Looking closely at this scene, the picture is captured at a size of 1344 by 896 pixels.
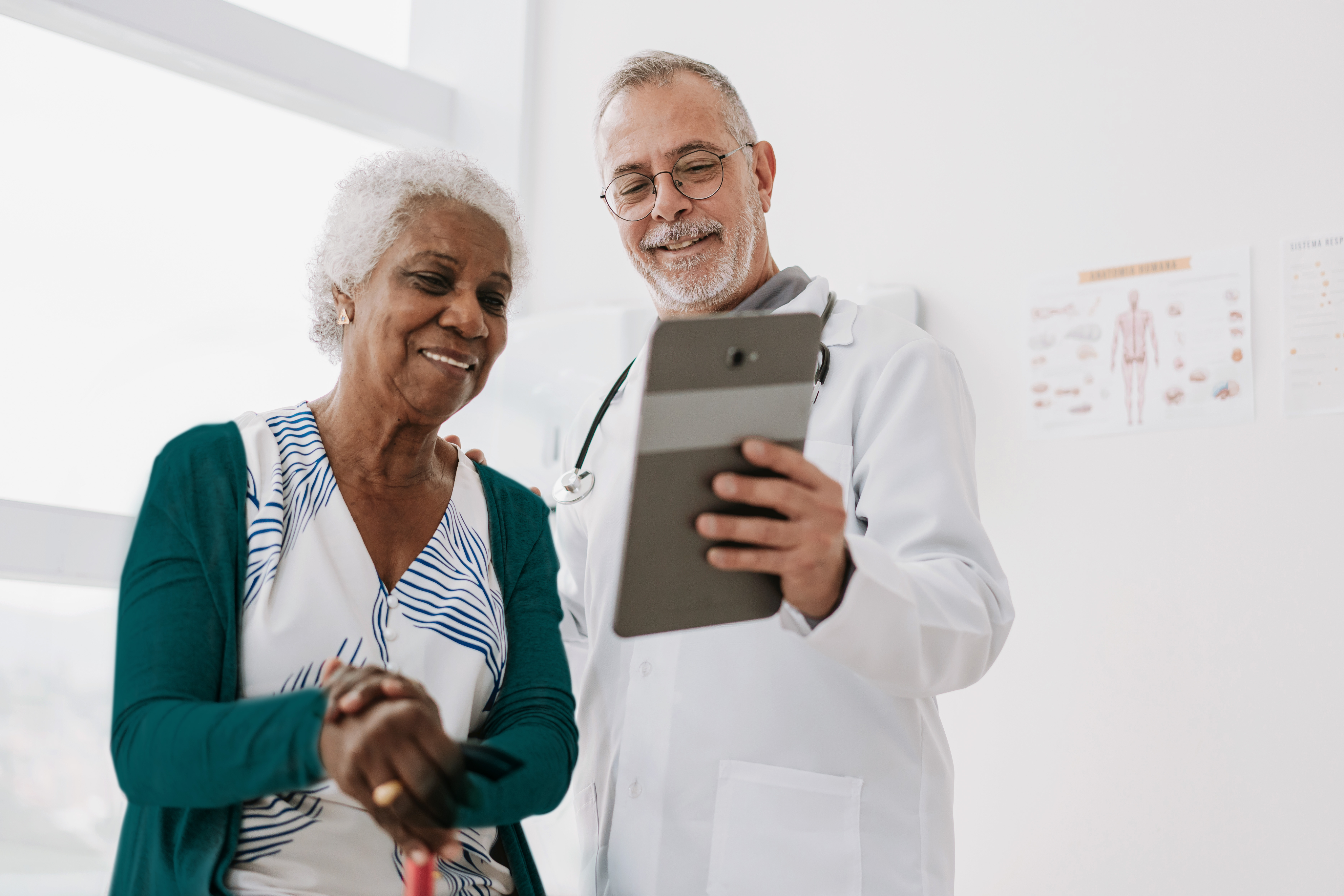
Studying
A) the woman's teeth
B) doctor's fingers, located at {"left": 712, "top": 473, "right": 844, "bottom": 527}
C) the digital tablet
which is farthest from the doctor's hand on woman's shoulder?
the woman's teeth

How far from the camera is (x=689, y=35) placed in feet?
8.92

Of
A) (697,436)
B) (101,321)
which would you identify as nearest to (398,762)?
(697,436)

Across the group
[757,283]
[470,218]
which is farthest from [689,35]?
[470,218]

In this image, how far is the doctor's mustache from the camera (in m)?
1.57

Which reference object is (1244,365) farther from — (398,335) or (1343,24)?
(398,335)

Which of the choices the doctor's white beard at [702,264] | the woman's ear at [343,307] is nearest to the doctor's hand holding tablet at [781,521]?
the woman's ear at [343,307]

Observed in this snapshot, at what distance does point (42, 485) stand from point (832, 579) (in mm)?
1829

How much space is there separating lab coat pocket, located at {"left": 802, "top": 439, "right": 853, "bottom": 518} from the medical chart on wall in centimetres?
96

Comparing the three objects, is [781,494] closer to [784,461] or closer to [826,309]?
[784,461]

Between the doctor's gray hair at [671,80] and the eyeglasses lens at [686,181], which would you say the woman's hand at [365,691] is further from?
the doctor's gray hair at [671,80]

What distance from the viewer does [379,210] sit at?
3.72 ft

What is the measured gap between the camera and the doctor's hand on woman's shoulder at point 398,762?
2.36 ft

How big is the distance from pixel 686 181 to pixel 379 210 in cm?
57

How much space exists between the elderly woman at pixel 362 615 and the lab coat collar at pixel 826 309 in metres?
0.44
